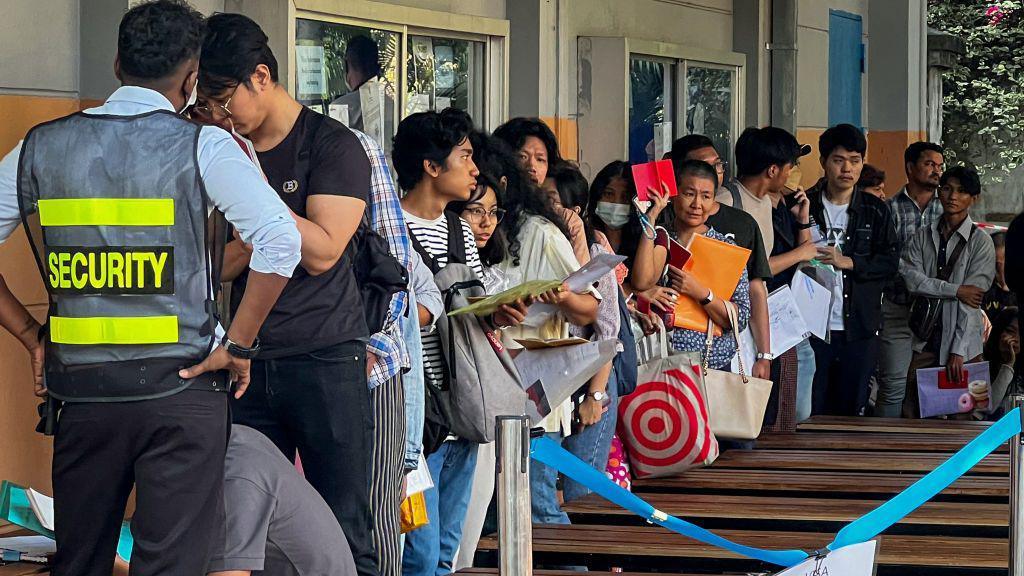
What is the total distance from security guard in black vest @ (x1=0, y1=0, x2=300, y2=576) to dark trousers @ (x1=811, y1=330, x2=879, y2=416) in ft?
18.3

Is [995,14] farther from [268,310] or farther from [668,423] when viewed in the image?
[268,310]

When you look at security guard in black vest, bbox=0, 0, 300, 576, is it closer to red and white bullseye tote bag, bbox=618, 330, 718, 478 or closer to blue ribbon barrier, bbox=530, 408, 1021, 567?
blue ribbon barrier, bbox=530, 408, 1021, 567

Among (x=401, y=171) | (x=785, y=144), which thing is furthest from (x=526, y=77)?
(x=401, y=171)

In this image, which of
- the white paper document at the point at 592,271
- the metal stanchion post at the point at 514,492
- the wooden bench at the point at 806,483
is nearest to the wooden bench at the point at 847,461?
the wooden bench at the point at 806,483

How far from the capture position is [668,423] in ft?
20.6

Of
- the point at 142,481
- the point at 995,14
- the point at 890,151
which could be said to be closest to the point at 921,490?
the point at 142,481

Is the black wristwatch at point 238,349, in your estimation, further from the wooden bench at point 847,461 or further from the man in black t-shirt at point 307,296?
the wooden bench at point 847,461

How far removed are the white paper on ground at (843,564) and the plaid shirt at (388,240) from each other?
1127 millimetres

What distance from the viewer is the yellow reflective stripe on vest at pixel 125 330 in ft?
10.4

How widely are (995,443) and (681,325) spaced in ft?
7.01

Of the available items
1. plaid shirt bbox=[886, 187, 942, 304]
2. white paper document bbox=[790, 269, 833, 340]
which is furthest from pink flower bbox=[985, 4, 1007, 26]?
white paper document bbox=[790, 269, 833, 340]

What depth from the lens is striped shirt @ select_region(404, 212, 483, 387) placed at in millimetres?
4770

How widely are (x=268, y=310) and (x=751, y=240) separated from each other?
3.90 meters

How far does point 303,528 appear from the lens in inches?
134
